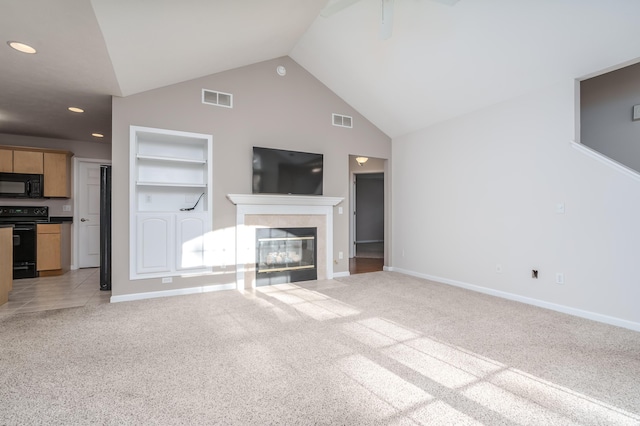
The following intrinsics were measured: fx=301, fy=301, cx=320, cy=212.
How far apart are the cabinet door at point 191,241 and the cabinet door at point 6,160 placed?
383 cm

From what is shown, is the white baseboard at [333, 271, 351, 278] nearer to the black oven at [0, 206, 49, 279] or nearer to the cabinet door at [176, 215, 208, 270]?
the cabinet door at [176, 215, 208, 270]

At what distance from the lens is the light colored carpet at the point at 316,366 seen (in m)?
1.67

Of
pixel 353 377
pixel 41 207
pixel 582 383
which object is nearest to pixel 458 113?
pixel 582 383

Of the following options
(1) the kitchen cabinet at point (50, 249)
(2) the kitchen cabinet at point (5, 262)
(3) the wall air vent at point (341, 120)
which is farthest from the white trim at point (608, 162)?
(1) the kitchen cabinet at point (50, 249)

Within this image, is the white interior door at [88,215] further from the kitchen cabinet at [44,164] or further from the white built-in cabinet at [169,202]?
the white built-in cabinet at [169,202]

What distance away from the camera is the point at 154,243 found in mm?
4047

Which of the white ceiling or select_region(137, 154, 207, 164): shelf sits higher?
Answer: the white ceiling

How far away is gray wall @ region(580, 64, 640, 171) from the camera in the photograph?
13.1 feet

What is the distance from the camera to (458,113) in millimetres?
4660

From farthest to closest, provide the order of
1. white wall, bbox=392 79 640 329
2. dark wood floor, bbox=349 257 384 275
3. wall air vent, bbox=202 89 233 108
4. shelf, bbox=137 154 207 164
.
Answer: dark wood floor, bbox=349 257 384 275 < wall air vent, bbox=202 89 233 108 < shelf, bbox=137 154 207 164 < white wall, bbox=392 79 640 329

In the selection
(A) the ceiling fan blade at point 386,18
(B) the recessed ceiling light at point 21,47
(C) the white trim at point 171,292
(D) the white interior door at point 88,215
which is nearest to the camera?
(B) the recessed ceiling light at point 21,47

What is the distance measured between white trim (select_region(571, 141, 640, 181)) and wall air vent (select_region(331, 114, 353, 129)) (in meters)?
3.31

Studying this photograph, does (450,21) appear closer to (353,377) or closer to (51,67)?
(353,377)

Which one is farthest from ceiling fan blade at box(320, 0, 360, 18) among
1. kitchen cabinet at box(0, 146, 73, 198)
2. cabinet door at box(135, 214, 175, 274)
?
kitchen cabinet at box(0, 146, 73, 198)
